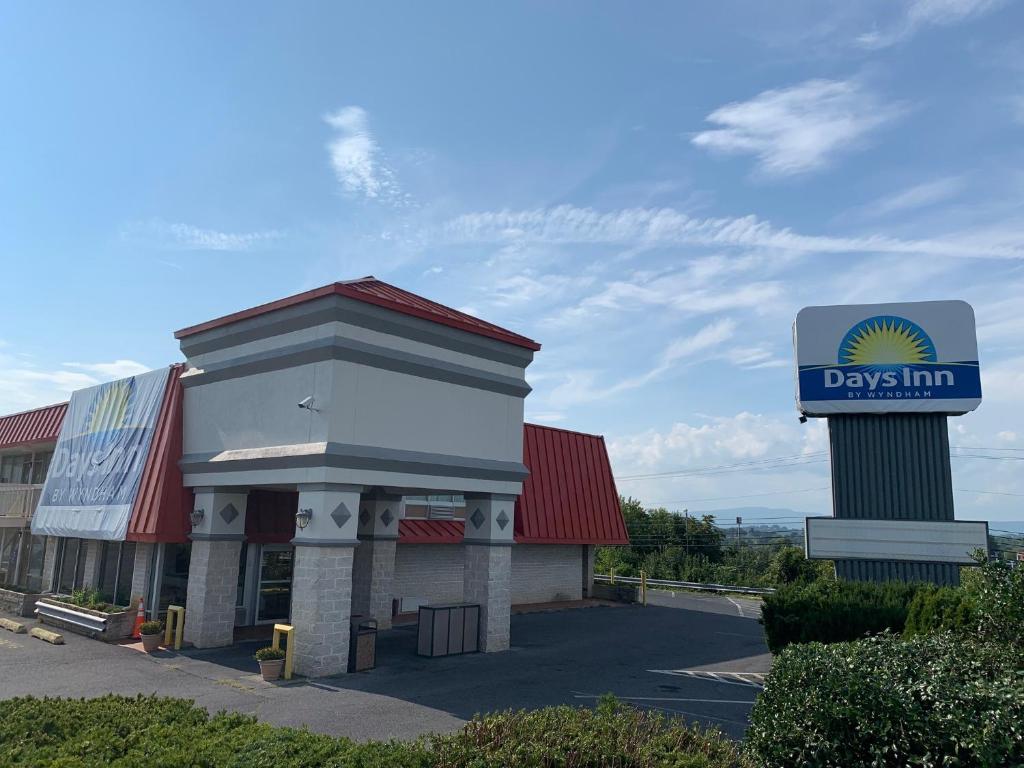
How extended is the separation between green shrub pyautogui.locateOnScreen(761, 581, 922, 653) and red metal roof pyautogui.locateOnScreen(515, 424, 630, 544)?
47.4 feet

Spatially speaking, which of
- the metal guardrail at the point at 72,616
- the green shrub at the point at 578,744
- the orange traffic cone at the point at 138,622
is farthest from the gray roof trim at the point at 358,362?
the green shrub at the point at 578,744

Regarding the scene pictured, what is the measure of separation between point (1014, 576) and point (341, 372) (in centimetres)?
1345

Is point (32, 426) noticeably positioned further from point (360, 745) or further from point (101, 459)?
point (360, 745)

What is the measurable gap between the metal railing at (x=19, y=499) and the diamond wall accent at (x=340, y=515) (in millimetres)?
17419

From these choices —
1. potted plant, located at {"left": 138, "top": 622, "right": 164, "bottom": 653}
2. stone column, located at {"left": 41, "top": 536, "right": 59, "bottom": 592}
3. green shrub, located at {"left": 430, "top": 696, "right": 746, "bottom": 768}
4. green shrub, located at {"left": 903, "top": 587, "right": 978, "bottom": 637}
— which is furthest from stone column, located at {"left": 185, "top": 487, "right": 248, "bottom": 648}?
green shrub, located at {"left": 903, "top": 587, "right": 978, "bottom": 637}

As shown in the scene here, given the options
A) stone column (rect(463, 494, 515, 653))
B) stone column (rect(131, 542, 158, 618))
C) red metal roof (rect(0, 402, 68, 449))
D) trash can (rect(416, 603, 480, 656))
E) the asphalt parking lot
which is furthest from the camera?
red metal roof (rect(0, 402, 68, 449))

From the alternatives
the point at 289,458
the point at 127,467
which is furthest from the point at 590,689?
the point at 127,467

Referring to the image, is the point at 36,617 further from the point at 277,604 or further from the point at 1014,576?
the point at 1014,576

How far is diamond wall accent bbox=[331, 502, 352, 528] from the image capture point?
1689 cm

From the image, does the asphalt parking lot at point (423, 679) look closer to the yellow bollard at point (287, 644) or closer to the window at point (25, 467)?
the yellow bollard at point (287, 644)

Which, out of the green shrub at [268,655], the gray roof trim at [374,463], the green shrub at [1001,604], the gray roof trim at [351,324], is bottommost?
the green shrub at [268,655]

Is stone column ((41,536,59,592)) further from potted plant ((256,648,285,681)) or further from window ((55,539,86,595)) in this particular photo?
potted plant ((256,648,285,681))

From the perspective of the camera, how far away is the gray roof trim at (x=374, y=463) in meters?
17.0

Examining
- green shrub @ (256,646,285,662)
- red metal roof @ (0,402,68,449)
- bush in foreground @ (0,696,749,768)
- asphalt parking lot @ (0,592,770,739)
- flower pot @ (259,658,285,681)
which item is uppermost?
red metal roof @ (0,402,68,449)
